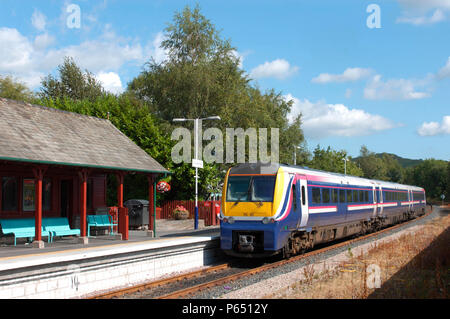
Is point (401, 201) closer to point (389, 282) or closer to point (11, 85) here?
point (389, 282)

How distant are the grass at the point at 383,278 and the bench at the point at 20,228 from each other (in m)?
8.94

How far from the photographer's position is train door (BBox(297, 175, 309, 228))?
1447cm

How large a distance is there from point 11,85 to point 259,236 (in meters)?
48.4

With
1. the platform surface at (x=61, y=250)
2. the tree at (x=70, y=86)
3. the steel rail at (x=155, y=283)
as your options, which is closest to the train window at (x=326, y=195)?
the platform surface at (x=61, y=250)

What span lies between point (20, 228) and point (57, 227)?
4.87 ft

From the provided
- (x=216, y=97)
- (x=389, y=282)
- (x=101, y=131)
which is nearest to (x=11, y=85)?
(x=216, y=97)

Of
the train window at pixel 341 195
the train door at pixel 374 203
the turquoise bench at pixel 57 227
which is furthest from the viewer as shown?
the train door at pixel 374 203

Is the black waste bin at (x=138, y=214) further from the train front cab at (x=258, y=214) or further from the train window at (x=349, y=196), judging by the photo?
the train front cab at (x=258, y=214)

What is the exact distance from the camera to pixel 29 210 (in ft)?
54.0

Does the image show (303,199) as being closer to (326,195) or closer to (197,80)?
(326,195)

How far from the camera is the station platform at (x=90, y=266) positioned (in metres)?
8.85

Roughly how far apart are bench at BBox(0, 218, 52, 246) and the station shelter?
818mm

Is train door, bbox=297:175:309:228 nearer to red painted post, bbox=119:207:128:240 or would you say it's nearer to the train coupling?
the train coupling

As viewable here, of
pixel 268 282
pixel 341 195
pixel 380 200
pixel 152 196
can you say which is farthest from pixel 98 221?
pixel 380 200
